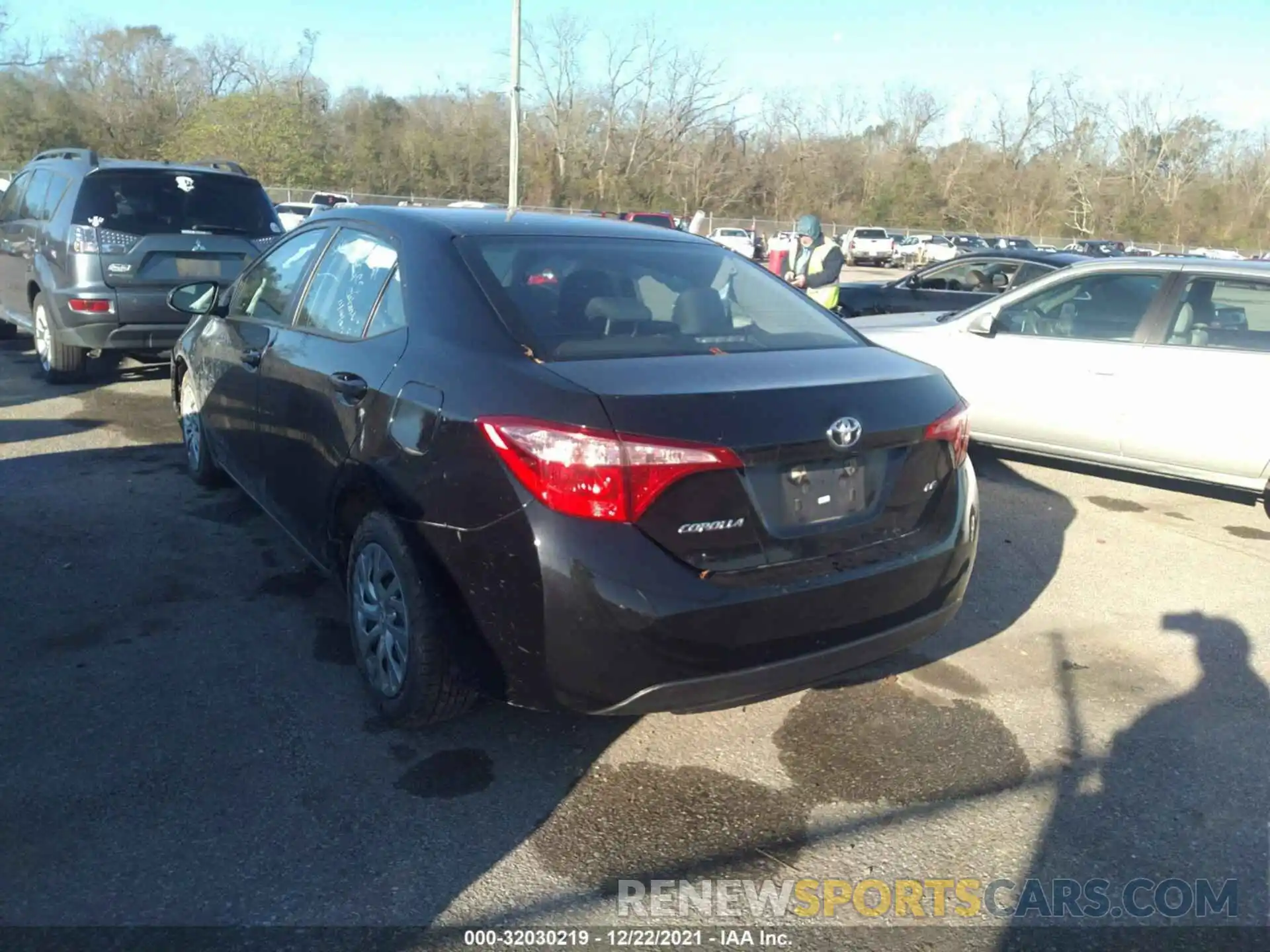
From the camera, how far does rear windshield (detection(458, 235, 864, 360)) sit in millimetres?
3340

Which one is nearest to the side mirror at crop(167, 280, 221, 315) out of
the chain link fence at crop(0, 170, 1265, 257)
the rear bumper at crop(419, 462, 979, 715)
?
the rear bumper at crop(419, 462, 979, 715)

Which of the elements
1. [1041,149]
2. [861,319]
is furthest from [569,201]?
[861,319]

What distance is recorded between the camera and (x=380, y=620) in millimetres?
3492

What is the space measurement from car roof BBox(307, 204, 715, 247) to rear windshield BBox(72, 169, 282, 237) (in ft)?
15.2

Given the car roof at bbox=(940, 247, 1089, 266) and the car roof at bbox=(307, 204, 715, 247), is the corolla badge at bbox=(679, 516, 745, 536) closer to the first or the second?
the car roof at bbox=(307, 204, 715, 247)

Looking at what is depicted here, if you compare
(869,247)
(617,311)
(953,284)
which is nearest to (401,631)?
(617,311)

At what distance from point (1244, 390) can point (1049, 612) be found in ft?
7.40

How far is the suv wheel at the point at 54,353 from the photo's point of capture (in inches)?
334

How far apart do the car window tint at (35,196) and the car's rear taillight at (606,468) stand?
799 centimetres

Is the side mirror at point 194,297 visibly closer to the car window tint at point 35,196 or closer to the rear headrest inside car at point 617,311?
the rear headrest inside car at point 617,311

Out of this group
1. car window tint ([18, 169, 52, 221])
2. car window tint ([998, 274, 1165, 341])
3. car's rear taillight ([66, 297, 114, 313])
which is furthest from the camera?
car window tint ([18, 169, 52, 221])

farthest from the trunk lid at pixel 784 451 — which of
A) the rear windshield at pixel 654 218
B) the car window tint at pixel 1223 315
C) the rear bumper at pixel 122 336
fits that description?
the rear windshield at pixel 654 218

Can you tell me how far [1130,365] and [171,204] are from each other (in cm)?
717

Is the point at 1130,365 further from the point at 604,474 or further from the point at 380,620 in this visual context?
the point at 380,620
